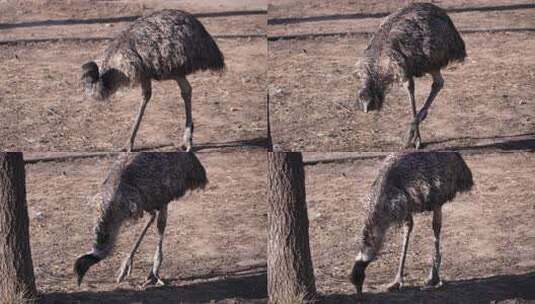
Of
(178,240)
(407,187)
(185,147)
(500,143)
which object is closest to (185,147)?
(185,147)

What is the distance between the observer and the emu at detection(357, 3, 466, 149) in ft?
16.8

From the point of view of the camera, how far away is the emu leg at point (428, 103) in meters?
5.21

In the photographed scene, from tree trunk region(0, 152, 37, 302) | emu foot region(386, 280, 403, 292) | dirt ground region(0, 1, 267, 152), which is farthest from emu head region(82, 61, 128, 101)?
emu foot region(386, 280, 403, 292)

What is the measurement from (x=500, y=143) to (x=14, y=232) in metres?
2.44

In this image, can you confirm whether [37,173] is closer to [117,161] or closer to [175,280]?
[117,161]

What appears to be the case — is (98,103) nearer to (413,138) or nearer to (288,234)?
(288,234)

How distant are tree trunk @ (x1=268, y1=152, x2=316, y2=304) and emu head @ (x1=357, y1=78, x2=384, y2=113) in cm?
42

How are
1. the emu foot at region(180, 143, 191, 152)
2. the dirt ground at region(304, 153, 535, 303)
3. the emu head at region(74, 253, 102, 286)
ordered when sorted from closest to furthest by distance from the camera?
the emu head at region(74, 253, 102, 286), the emu foot at region(180, 143, 191, 152), the dirt ground at region(304, 153, 535, 303)

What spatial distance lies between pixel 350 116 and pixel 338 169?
37 centimetres

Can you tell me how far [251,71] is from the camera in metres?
5.90

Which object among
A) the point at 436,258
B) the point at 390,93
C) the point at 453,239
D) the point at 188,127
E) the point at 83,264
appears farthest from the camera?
the point at 390,93

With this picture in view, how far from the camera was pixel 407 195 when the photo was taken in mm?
5250

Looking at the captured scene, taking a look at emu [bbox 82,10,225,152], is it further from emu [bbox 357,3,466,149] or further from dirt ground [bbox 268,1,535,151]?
emu [bbox 357,3,466,149]

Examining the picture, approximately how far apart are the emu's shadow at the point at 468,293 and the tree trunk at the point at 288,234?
0.58ft
